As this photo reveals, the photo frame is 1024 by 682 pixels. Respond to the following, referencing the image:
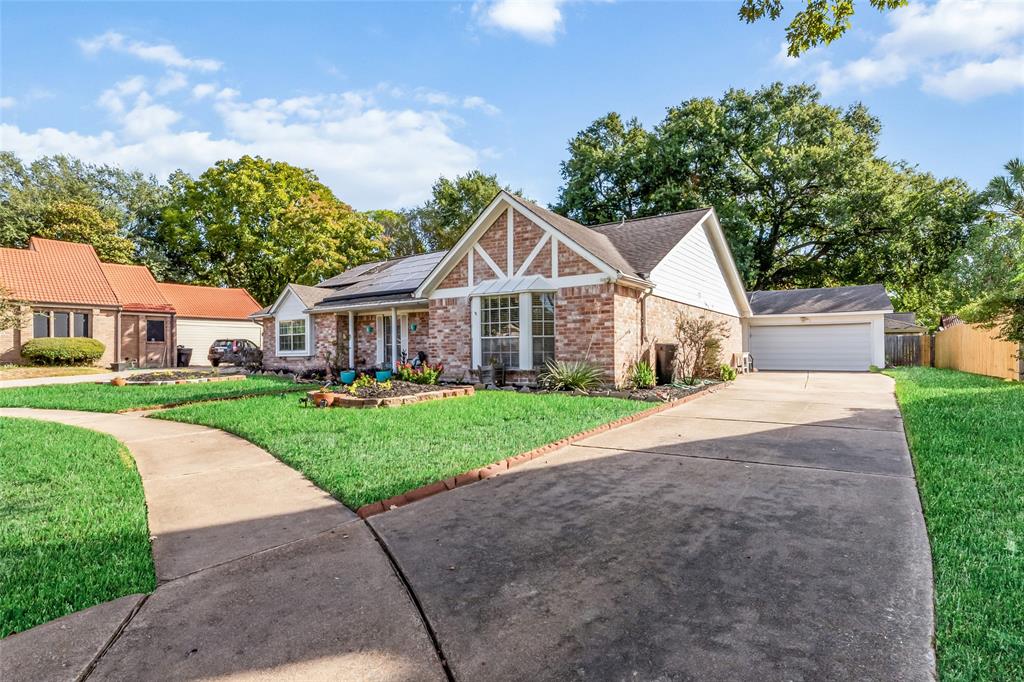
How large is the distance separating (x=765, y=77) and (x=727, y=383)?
22318 millimetres

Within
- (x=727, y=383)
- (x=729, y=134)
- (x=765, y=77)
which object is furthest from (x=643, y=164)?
(x=727, y=383)

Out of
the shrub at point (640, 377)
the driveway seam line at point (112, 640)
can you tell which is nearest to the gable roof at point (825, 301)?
the shrub at point (640, 377)

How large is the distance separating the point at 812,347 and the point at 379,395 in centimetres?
1988

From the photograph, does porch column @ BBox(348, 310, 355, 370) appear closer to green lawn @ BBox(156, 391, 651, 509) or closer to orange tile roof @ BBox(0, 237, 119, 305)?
green lawn @ BBox(156, 391, 651, 509)

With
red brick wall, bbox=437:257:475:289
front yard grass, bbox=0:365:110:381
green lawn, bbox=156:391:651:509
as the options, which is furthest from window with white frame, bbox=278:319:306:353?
green lawn, bbox=156:391:651:509

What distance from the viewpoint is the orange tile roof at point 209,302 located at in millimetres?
28219

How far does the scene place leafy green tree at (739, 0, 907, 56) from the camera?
537 centimetres

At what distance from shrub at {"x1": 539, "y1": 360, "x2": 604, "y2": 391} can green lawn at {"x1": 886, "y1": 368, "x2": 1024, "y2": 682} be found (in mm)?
5717

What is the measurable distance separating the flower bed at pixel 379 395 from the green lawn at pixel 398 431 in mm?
424

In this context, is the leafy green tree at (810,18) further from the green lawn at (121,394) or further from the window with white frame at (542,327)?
the green lawn at (121,394)

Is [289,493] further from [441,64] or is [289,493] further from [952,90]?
[952,90]

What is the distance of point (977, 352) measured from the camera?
15820 millimetres

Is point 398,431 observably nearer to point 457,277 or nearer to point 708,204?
point 457,277

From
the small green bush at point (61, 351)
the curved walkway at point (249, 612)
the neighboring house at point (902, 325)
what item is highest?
the neighboring house at point (902, 325)
